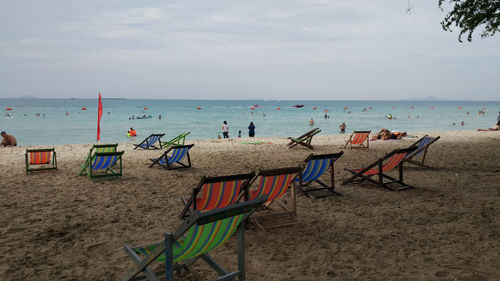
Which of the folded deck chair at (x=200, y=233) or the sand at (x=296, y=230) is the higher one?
the folded deck chair at (x=200, y=233)

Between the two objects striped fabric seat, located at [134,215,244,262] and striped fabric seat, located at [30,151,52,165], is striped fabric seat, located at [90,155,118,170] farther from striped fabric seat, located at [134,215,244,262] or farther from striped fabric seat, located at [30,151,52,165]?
striped fabric seat, located at [134,215,244,262]

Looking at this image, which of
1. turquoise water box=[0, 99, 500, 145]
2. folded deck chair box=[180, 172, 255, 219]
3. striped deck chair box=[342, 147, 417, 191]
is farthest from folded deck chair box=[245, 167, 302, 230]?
turquoise water box=[0, 99, 500, 145]

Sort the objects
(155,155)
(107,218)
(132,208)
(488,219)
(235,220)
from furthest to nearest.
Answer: (155,155) < (132,208) < (107,218) < (488,219) < (235,220)

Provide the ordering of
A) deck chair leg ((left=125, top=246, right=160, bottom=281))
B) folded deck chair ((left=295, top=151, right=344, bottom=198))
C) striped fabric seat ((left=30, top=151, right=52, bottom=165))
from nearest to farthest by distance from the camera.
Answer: deck chair leg ((left=125, top=246, right=160, bottom=281)), folded deck chair ((left=295, top=151, right=344, bottom=198)), striped fabric seat ((left=30, top=151, right=52, bottom=165))

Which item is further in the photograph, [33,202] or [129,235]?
[33,202]

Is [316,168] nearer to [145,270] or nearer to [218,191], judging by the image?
[218,191]

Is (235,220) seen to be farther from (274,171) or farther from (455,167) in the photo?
(455,167)

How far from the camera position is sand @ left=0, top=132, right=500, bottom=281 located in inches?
118

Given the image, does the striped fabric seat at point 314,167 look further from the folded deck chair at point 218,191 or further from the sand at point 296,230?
the folded deck chair at point 218,191

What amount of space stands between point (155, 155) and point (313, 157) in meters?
6.61

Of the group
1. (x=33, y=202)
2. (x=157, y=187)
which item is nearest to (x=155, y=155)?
(x=157, y=187)

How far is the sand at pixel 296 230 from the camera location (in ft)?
9.86

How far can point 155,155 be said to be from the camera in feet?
34.0

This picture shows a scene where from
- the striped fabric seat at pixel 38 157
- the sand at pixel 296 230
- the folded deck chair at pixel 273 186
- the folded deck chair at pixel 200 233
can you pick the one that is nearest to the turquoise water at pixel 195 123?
the striped fabric seat at pixel 38 157
